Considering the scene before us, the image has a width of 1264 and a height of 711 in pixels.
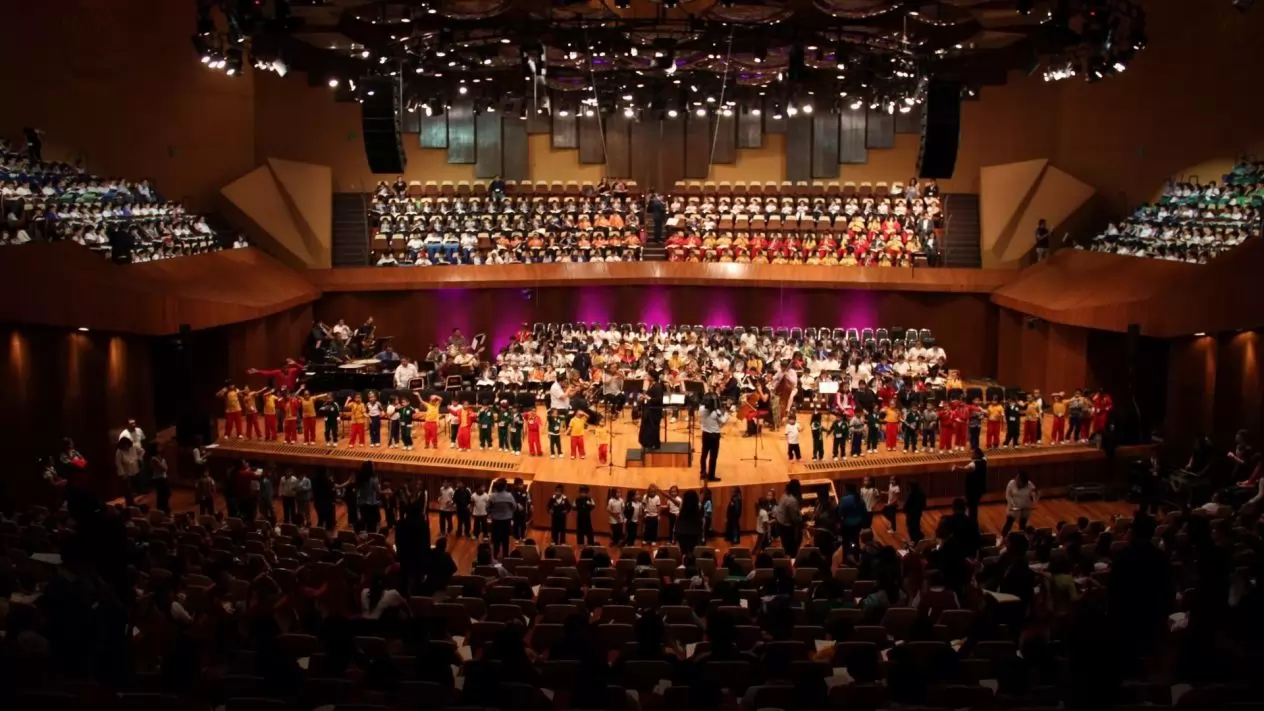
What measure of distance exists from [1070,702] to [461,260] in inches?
814

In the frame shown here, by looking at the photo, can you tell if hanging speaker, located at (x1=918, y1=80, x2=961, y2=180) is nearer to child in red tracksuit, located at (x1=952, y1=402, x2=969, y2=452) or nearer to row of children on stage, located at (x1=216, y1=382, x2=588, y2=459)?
child in red tracksuit, located at (x1=952, y1=402, x2=969, y2=452)

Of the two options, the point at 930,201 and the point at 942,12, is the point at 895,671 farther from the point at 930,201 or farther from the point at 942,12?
the point at 930,201

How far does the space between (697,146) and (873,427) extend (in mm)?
11628

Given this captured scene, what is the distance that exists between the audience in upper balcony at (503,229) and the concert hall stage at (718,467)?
7.49 meters

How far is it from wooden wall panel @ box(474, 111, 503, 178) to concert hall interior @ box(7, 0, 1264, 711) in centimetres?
15

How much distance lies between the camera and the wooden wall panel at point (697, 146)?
27328mm

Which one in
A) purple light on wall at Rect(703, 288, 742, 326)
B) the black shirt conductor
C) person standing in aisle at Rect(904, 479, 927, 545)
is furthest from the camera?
purple light on wall at Rect(703, 288, 742, 326)

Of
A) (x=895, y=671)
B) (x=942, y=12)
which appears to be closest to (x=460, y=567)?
(x=895, y=671)

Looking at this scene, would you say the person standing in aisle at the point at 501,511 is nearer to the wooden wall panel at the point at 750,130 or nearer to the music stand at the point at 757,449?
the music stand at the point at 757,449

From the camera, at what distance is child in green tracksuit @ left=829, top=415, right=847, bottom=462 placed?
17547 mm

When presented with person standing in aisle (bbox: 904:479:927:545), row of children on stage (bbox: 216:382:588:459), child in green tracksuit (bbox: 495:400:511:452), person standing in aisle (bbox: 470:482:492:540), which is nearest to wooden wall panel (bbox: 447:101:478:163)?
row of children on stage (bbox: 216:382:588:459)

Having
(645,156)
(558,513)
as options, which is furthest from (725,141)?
(558,513)

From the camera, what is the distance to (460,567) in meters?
14.2

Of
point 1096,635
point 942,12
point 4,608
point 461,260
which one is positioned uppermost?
point 942,12
